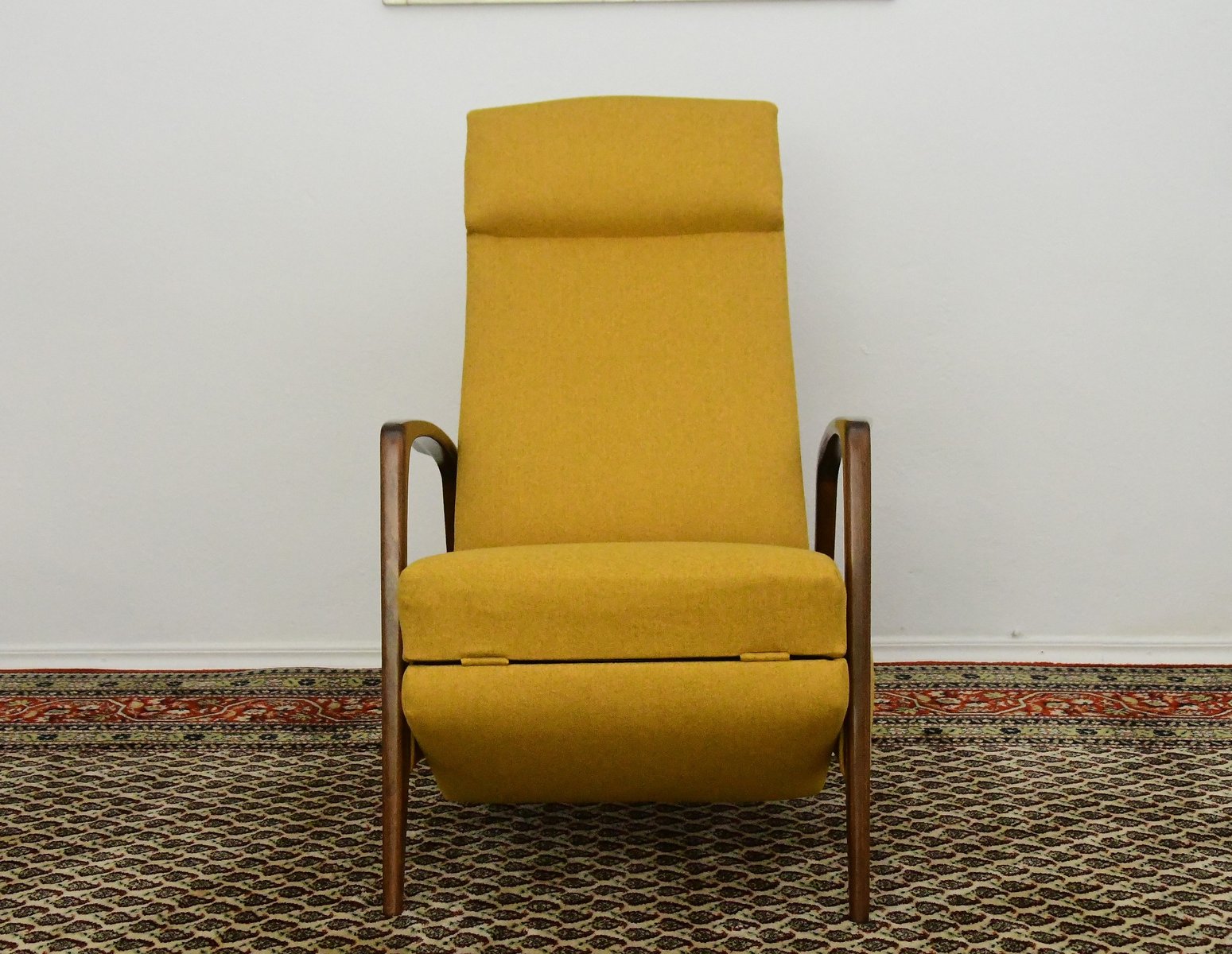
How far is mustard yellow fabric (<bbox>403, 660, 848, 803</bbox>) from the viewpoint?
4.11ft

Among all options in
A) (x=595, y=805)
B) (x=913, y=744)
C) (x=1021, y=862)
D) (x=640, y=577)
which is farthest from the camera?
(x=913, y=744)

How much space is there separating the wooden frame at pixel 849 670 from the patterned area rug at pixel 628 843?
8cm

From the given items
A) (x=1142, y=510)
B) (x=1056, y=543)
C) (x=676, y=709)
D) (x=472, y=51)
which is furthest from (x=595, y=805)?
(x=472, y=51)

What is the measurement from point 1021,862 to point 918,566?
3.19ft

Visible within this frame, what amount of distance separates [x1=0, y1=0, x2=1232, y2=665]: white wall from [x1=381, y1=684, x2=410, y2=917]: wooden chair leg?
1.09m

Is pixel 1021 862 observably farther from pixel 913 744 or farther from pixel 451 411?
pixel 451 411

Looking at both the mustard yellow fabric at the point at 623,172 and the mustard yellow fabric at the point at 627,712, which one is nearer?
the mustard yellow fabric at the point at 627,712

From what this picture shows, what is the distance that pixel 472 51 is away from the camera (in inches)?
89.3

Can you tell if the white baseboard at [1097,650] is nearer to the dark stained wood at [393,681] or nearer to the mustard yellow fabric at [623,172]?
the mustard yellow fabric at [623,172]

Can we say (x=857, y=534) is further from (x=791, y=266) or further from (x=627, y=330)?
(x=791, y=266)

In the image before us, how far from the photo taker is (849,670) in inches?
51.5

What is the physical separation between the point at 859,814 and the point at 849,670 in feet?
0.58

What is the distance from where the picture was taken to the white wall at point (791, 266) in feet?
7.38

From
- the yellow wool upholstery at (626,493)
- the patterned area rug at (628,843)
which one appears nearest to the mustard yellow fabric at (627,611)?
the yellow wool upholstery at (626,493)
